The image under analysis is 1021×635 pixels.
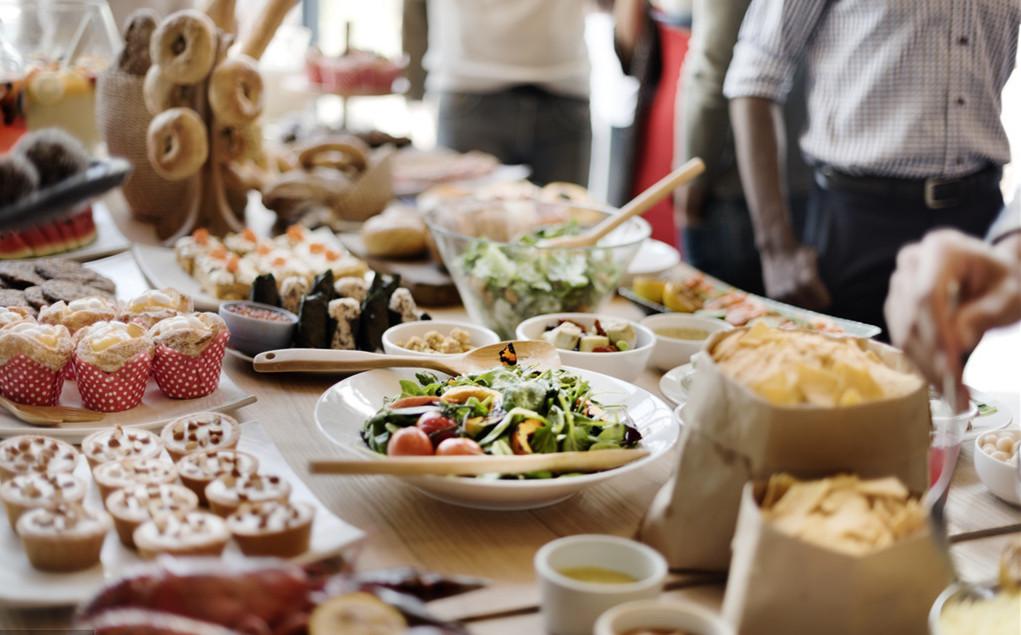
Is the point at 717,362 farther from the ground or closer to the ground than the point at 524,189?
farther from the ground

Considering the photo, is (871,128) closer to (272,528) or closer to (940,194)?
(940,194)

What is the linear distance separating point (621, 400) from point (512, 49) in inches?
100

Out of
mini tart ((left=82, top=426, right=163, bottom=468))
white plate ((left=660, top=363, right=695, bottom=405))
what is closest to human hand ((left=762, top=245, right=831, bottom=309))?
white plate ((left=660, top=363, right=695, bottom=405))

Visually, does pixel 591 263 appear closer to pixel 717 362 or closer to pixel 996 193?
pixel 717 362

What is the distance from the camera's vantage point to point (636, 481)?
1378mm

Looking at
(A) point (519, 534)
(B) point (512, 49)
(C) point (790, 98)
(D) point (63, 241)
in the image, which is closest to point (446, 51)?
(B) point (512, 49)

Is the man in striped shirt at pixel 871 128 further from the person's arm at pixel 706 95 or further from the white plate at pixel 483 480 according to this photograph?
the white plate at pixel 483 480

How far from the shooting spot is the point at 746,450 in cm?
102

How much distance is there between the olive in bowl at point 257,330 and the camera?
1.69 meters

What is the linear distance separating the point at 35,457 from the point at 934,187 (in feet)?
6.89

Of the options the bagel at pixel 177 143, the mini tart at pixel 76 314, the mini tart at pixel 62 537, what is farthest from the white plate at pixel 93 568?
the bagel at pixel 177 143

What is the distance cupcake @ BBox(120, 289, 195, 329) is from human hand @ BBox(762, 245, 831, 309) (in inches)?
63.6

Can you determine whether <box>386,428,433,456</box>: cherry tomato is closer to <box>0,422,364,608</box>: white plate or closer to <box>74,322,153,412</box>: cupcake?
<box>0,422,364,608</box>: white plate

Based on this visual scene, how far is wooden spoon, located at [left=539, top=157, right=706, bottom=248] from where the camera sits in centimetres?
195
